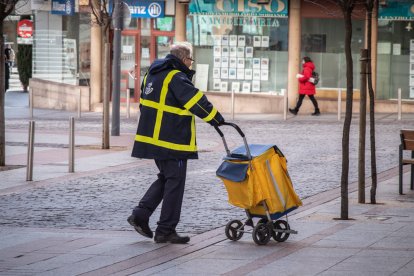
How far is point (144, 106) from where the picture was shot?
10461mm

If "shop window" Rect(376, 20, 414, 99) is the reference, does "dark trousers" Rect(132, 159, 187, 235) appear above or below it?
below

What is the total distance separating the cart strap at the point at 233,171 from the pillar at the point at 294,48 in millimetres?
24439

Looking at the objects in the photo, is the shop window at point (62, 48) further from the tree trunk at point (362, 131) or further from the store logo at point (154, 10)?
the tree trunk at point (362, 131)

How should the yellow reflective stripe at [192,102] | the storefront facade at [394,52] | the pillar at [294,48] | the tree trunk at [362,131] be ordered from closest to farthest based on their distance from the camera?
1. the yellow reflective stripe at [192,102]
2. the tree trunk at [362,131]
3. the storefront facade at [394,52]
4. the pillar at [294,48]

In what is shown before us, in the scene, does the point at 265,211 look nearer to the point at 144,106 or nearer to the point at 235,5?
the point at 144,106

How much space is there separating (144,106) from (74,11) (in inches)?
1048

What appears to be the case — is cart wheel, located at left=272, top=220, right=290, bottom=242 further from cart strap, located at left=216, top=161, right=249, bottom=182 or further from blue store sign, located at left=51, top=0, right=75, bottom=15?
blue store sign, located at left=51, top=0, right=75, bottom=15

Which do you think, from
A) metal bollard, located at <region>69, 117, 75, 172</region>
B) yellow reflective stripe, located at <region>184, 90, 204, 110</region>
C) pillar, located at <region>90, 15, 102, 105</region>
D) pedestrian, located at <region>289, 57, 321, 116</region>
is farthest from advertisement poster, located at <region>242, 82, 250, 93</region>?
yellow reflective stripe, located at <region>184, 90, 204, 110</region>

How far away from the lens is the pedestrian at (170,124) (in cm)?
1030

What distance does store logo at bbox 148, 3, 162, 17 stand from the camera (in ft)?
116

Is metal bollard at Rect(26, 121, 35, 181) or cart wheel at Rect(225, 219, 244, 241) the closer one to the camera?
cart wheel at Rect(225, 219, 244, 241)

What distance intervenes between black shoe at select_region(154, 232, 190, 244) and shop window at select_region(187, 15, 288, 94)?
82.1 ft

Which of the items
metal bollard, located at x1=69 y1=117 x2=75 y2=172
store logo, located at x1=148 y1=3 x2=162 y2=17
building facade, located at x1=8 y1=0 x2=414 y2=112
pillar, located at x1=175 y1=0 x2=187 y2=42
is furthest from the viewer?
pillar, located at x1=175 y1=0 x2=187 y2=42

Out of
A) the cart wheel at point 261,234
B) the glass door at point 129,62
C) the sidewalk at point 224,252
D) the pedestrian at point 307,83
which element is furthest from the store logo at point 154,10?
the cart wheel at point 261,234
